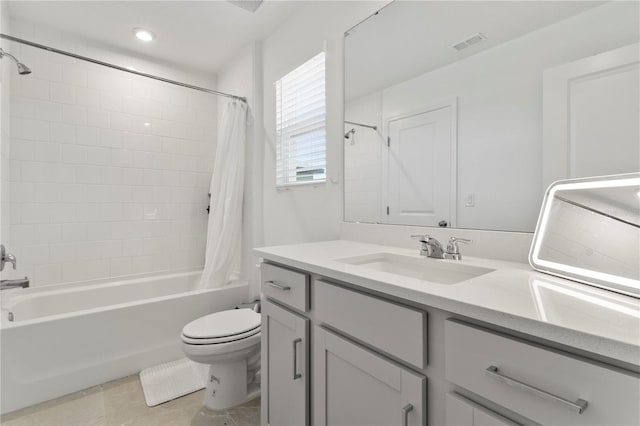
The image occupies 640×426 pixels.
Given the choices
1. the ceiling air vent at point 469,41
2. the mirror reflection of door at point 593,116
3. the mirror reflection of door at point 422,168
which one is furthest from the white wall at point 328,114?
the mirror reflection of door at point 593,116

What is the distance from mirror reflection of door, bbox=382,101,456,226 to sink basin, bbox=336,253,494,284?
232 mm

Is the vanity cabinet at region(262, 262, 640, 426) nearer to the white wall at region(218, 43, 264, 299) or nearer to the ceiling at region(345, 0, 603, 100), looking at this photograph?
the ceiling at region(345, 0, 603, 100)

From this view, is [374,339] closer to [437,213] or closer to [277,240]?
[437,213]

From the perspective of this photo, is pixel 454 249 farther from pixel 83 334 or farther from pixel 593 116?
pixel 83 334

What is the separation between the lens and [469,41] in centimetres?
123

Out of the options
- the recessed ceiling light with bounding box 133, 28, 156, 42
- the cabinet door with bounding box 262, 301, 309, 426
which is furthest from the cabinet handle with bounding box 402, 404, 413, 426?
the recessed ceiling light with bounding box 133, 28, 156, 42

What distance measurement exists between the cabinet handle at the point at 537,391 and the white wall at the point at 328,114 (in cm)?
127

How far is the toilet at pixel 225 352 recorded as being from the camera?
5.20 ft

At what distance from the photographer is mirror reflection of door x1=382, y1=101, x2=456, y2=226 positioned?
1.29m

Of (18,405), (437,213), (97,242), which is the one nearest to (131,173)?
(97,242)

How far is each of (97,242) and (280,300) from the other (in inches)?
87.0

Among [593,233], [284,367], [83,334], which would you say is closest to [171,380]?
[83,334]

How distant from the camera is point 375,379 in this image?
84 centimetres

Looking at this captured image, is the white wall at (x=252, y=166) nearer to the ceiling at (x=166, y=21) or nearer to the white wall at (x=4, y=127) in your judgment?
the ceiling at (x=166, y=21)
